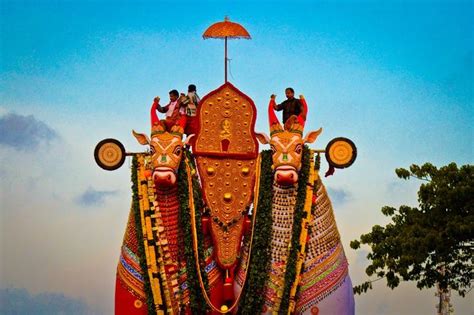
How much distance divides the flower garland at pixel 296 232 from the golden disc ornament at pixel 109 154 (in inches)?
111

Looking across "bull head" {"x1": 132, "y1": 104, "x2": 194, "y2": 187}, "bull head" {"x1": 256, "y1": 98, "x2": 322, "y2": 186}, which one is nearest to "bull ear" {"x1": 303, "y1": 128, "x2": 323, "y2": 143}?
"bull head" {"x1": 256, "y1": 98, "x2": 322, "y2": 186}

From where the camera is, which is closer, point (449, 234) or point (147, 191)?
point (147, 191)

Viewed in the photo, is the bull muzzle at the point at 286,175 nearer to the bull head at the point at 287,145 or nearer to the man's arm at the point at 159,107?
the bull head at the point at 287,145

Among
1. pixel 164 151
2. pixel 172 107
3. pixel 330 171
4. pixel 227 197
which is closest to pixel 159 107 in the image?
pixel 172 107

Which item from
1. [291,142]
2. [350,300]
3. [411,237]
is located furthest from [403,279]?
[291,142]

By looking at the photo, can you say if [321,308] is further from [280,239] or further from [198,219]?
[198,219]

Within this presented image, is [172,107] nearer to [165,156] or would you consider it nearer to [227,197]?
[165,156]

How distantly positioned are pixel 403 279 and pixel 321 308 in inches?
111

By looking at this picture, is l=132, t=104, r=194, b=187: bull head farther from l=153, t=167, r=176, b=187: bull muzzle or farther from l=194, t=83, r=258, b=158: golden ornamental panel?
l=194, t=83, r=258, b=158: golden ornamental panel

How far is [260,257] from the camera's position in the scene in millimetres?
17891

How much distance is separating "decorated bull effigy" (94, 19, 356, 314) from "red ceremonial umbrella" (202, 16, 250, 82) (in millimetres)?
1336

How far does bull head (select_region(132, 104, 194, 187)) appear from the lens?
17844 mm

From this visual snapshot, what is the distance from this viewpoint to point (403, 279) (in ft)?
66.1

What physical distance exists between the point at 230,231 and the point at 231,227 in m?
0.06
